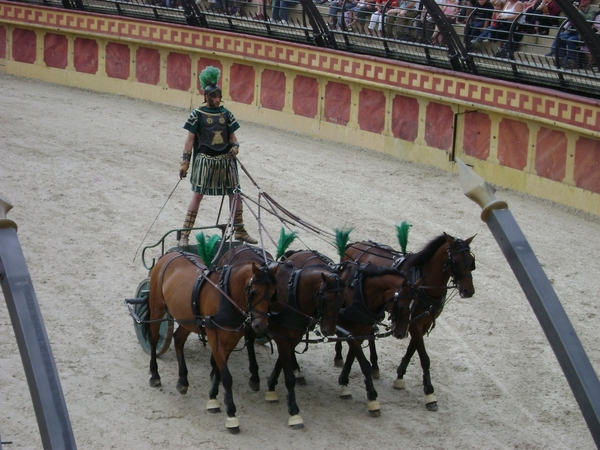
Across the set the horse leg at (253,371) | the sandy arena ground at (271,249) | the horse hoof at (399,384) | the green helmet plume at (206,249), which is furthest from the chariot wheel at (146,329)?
the horse hoof at (399,384)

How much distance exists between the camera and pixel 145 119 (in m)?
15.8

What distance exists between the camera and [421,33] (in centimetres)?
1388

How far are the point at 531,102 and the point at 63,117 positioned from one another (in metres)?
8.02

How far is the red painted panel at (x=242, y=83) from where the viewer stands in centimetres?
1606

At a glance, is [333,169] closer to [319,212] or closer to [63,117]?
[319,212]

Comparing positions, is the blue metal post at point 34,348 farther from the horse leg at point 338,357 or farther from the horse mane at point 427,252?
the horse leg at point 338,357

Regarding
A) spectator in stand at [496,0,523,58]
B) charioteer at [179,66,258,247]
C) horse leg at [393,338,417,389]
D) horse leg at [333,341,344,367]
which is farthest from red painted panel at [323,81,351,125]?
horse leg at [393,338,417,389]

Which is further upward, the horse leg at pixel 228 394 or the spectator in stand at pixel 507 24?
the spectator in stand at pixel 507 24

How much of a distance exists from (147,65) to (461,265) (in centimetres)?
1187

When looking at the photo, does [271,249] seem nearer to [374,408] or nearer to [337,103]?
[374,408]

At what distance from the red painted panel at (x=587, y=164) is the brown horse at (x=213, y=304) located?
651 centimetres

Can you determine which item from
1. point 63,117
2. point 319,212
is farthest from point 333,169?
point 63,117

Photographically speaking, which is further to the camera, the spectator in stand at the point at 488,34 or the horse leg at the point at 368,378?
the spectator in stand at the point at 488,34

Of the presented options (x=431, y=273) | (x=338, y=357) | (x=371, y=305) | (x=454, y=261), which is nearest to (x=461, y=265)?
(x=454, y=261)
